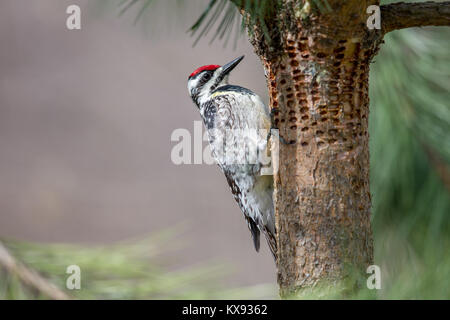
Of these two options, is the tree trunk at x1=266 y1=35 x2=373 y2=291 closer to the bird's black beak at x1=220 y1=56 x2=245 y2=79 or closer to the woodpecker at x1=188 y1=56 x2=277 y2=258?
the woodpecker at x1=188 y1=56 x2=277 y2=258

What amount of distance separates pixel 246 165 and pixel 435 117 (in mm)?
687

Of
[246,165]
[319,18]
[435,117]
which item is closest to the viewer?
[319,18]

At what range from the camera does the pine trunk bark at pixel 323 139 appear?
976 mm

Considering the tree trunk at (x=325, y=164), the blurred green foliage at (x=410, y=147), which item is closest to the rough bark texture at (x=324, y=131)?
the tree trunk at (x=325, y=164)

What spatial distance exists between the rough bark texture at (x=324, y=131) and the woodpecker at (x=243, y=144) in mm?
754

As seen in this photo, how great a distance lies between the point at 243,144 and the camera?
6.28 feet

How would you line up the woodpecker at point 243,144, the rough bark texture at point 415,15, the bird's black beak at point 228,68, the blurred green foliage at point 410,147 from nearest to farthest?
1. the rough bark texture at point 415,15
2. the blurred green foliage at point 410,147
3. the woodpecker at point 243,144
4. the bird's black beak at point 228,68

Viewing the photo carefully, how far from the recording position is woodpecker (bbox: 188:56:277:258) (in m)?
1.87

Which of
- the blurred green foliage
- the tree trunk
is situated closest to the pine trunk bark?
the tree trunk

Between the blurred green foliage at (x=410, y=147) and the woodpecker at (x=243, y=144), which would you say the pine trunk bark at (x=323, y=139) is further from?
the woodpecker at (x=243, y=144)

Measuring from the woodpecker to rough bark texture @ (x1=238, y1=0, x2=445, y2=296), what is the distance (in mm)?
754

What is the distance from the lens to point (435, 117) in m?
1.51
